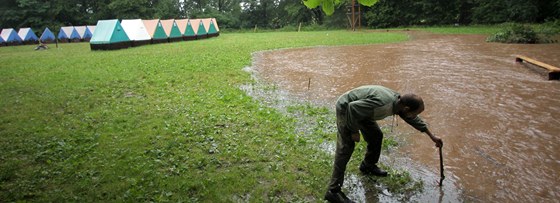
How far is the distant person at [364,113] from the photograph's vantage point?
330 centimetres

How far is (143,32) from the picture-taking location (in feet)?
76.1

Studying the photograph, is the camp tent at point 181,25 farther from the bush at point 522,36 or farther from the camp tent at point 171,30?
the bush at point 522,36

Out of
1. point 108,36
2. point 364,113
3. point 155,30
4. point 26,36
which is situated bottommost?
point 364,113

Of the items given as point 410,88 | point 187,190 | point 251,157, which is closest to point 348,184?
point 251,157

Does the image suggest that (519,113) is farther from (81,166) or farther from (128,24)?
(128,24)

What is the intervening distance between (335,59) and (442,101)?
708 cm

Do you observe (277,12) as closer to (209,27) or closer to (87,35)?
(209,27)

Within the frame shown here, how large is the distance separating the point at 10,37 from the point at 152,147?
1310 inches

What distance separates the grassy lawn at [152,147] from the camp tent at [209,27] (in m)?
21.6

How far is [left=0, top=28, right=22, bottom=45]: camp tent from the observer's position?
2962 centimetres

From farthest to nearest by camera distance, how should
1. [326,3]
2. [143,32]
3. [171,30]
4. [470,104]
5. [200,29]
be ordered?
[200,29]
[171,30]
[143,32]
[470,104]
[326,3]

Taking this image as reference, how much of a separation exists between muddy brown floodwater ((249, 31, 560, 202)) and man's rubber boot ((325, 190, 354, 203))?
318 mm

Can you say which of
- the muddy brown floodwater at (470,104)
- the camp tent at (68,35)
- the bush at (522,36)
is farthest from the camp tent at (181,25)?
the bush at (522,36)

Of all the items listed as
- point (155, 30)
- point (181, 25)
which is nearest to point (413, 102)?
point (155, 30)
